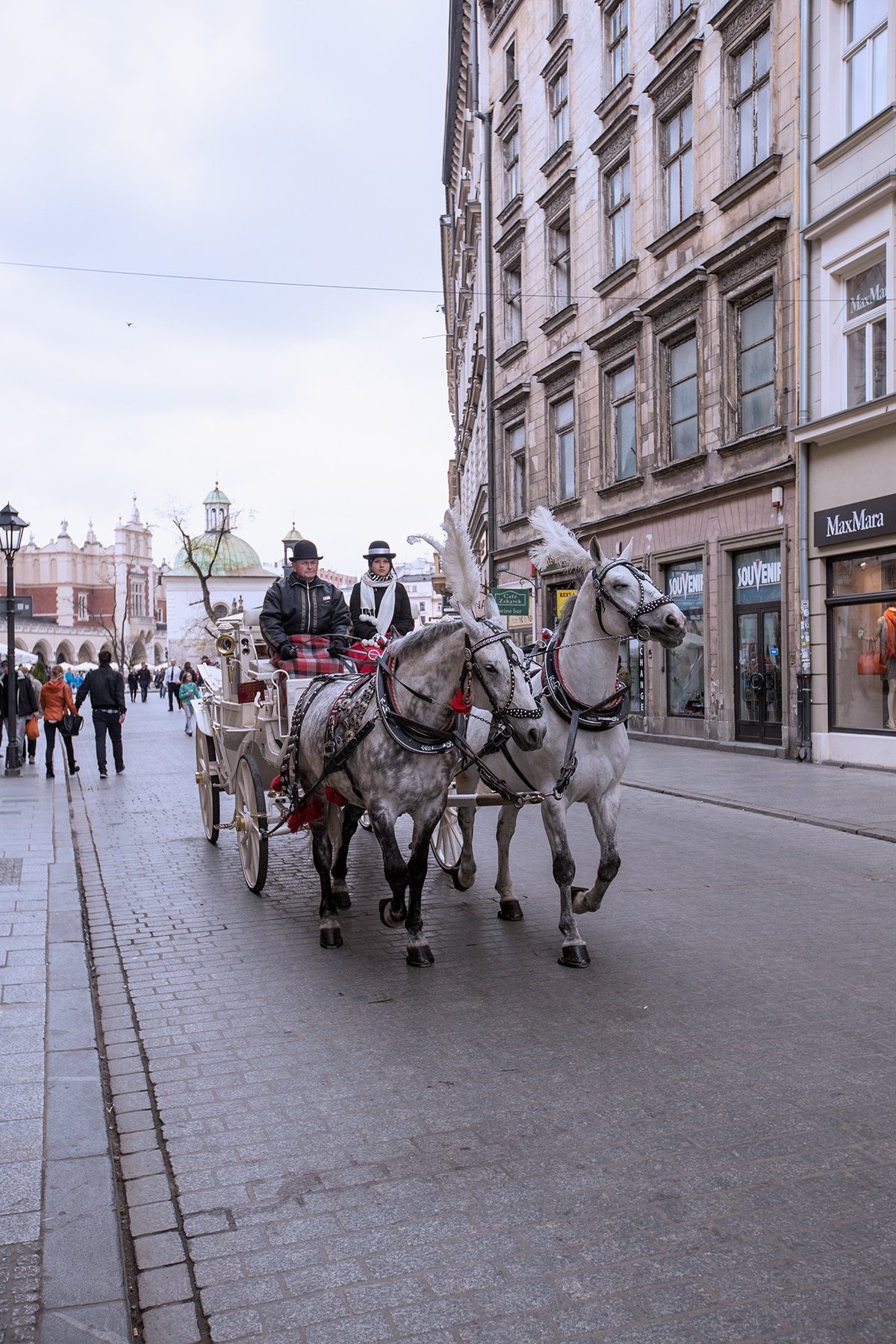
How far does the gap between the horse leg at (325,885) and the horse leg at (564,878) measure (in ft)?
4.39

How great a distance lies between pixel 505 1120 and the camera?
156 inches

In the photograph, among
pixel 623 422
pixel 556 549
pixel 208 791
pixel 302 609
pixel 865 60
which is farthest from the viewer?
pixel 623 422

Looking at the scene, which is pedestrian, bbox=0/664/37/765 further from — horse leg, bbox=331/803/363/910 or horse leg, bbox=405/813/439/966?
horse leg, bbox=405/813/439/966

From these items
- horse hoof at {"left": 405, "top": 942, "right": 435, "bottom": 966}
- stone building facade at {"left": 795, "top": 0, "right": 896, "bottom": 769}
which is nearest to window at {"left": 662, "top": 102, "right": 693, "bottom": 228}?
stone building facade at {"left": 795, "top": 0, "right": 896, "bottom": 769}

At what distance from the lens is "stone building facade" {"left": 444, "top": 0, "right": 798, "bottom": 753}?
1805cm

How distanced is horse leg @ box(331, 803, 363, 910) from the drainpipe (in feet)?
36.3

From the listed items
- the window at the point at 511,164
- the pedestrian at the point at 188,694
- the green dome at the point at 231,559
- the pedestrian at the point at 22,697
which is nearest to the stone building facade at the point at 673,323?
the window at the point at 511,164

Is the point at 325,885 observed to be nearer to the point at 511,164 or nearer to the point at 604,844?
the point at 604,844

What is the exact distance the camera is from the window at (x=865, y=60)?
1535 centimetres

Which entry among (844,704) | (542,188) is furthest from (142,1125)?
(542,188)

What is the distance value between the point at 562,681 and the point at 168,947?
278 cm

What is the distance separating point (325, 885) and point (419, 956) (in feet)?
3.34

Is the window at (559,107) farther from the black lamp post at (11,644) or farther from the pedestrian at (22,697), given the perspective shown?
the pedestrian at (22,697)

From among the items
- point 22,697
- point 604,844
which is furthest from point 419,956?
point 22,697
